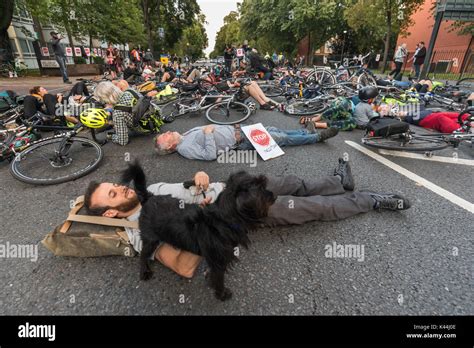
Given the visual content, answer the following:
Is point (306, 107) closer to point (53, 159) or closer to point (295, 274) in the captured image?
point (295, 274)

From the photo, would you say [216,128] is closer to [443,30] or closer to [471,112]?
[471,112]

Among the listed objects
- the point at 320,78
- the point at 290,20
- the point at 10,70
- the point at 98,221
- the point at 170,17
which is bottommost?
the point at 98,221

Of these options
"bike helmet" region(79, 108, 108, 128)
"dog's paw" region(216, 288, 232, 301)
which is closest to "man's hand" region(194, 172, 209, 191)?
"dog's paw" region(216, 288, 232, 301)

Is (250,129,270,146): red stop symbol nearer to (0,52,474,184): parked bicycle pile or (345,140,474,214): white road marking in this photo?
(0,52,474,184): parked bicycle pile

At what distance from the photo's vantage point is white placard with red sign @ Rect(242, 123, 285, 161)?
3943 mm

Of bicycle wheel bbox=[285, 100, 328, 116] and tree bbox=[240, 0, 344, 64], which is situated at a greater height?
tree bbox=[240, 0, 344, 64]

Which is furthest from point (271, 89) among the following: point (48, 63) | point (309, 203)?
point (48, 63)

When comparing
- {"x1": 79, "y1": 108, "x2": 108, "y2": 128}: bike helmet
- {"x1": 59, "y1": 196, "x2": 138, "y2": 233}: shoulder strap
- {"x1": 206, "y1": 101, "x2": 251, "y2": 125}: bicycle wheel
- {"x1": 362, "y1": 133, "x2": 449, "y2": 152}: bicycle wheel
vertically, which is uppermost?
{"x1": 79, "y1": 108, "x2": 108, "y2": 128}: bike helmet

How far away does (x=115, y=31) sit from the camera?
77.3 feet

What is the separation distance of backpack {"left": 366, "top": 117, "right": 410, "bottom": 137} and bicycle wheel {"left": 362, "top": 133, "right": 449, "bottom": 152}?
0.58 feet

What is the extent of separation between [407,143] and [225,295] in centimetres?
425

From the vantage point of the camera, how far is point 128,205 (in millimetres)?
2000

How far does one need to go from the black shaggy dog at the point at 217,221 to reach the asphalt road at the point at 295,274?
40 centimetres
